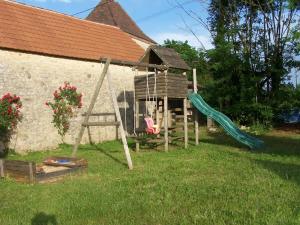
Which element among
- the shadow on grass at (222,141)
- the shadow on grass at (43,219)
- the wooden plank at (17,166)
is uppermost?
the wooden plank at (17,166)

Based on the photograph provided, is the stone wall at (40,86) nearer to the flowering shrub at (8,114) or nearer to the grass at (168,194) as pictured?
the flowering shrub at (8,114)

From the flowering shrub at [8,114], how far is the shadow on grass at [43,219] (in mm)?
7259

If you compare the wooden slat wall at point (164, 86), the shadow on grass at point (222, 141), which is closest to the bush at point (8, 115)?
the wooden slat wall at point (164, 86)

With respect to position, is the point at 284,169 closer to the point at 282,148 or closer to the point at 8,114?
the point at 282,148

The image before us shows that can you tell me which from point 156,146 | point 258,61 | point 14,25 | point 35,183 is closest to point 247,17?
point 258,61

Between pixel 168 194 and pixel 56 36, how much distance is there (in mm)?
11367

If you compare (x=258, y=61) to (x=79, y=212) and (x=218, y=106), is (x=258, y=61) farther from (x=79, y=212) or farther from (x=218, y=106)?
(x=79, y=212)

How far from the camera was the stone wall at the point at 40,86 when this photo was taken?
1383 cm

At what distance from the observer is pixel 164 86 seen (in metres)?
13.6

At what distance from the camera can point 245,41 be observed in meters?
23.9

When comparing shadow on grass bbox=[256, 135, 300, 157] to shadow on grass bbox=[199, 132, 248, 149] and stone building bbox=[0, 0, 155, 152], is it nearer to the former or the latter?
shadow on grass bbox=[199, 132, 248, 149]

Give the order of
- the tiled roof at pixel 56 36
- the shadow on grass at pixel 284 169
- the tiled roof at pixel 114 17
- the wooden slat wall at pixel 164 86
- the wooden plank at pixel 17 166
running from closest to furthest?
1. the shadow on grass at pixel 284 169
2. the wooden plank at pixel 17 166
3. the wooden slat wall at pixel 164 86
4. the tiled roof at pixel 56 36
5. the tiled roof at pixel 114 17

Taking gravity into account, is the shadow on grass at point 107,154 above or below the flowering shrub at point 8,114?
below

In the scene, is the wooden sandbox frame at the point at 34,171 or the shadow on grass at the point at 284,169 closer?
the shadow on grass at the point at 284,169
